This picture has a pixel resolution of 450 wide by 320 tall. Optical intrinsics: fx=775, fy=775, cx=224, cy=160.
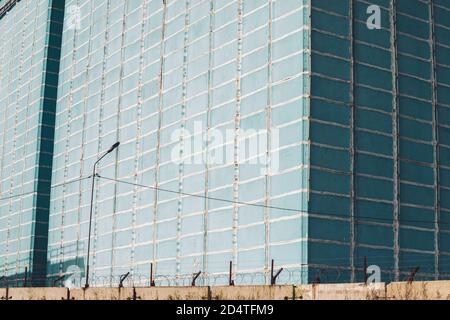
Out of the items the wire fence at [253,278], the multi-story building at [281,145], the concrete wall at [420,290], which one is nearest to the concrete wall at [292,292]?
the concrete wall at [420,290]

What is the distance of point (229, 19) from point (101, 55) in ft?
63.6

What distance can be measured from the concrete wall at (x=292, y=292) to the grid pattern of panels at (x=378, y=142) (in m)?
14.8

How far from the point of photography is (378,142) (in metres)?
53.7

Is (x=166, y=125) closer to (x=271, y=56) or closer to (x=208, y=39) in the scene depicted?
(x=208, y=39)

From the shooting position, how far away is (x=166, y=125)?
2470 inches

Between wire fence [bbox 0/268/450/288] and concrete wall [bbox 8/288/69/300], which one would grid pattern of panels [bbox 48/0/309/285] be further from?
concrete wall [bbox 8/288/69/300]

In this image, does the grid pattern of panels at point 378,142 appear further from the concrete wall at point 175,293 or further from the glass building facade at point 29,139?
the glass building facade at point 29,139

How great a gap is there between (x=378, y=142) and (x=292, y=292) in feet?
79.4

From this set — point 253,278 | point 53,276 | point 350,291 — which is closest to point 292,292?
point 350,291

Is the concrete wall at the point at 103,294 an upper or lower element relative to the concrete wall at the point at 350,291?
lower

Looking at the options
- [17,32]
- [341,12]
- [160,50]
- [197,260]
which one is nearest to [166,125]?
[160,50]

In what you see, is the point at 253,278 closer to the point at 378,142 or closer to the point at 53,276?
the point at 378,142

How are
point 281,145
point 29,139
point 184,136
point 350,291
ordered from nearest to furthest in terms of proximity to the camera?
point 350,291 < point 281,145 < point 184,136 < point 29,139

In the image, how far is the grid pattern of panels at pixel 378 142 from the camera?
50844mm
